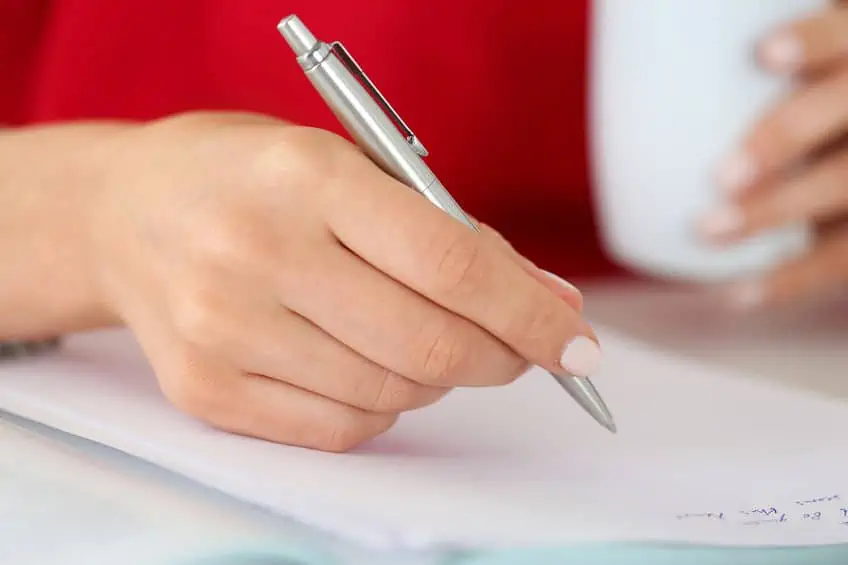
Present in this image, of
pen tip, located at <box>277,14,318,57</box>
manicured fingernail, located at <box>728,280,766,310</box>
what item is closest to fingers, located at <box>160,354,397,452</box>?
pen tip, located at <box>277,14,318,57</box>

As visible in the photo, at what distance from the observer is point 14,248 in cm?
41

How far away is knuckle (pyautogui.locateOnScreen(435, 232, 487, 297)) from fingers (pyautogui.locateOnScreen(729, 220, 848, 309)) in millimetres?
384

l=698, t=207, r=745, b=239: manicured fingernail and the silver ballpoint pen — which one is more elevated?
l=698, t=207, r=745, b=239: manicured fingernail

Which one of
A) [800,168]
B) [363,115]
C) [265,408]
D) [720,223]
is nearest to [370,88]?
[363,115]

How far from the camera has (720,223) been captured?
1.58 feet

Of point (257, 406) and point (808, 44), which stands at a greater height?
point (808, 44)

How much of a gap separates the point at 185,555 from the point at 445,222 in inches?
5.0

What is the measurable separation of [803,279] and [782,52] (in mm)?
228

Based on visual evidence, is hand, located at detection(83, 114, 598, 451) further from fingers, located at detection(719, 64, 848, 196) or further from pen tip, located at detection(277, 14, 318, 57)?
fingers, located at detection(719, 64, 848, 196)

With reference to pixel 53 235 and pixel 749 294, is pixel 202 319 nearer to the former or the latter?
pixel 53 235

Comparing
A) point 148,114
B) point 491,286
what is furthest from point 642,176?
point 148,114

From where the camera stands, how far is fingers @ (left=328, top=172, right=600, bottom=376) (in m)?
0.31

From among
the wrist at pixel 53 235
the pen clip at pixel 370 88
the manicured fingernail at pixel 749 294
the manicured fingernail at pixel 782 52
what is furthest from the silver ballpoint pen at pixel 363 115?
the manicured fingernail at pixel 749 294

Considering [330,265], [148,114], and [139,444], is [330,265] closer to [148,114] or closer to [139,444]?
[139,444]
